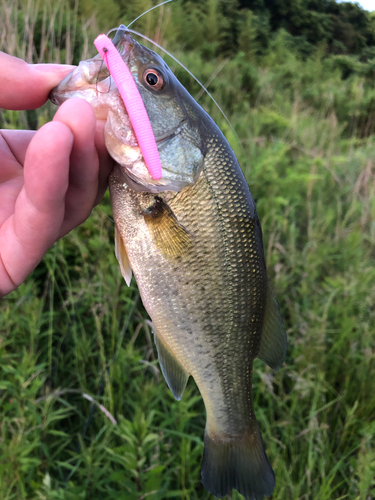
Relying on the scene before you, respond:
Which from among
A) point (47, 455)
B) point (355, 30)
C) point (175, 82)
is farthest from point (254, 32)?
point (47, 455)

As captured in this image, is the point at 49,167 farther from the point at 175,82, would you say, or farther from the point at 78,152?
the point at 175,82

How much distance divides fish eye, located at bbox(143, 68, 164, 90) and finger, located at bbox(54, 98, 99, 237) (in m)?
0.26

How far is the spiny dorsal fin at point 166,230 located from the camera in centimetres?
113

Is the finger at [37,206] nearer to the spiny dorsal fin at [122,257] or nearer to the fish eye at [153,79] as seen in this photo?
the spiny dorsal fin at [122,257]

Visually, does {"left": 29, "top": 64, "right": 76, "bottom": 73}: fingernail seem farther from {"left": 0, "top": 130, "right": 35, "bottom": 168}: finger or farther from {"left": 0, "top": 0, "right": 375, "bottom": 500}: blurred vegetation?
{"left": 0, "top": 0, "right": 375, "bottom": 500}: blurred vegetation

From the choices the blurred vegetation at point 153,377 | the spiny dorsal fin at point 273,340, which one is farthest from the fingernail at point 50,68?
the spiny dorsal fin at point 273,340

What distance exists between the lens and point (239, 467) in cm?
135

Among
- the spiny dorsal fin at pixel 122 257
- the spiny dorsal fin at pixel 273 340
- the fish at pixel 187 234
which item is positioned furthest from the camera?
the spiny dorsal fin at pixel 273 340

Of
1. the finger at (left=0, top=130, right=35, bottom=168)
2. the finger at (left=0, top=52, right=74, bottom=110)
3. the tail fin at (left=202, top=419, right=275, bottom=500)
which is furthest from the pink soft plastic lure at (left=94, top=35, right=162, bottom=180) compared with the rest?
the tail fin at (left=202, top=419, right=275, bottom=500)

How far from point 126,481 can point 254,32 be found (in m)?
12.1

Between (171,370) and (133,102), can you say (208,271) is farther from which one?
(133,102)

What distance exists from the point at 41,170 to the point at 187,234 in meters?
0.47

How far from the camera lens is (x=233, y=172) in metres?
1.14

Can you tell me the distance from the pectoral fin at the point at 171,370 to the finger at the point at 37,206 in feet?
1.71
